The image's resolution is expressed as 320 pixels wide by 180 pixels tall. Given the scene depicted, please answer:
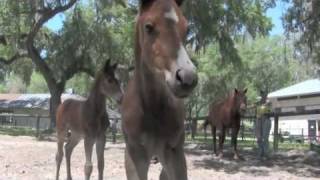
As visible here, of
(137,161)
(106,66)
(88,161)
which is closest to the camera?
(137,161)

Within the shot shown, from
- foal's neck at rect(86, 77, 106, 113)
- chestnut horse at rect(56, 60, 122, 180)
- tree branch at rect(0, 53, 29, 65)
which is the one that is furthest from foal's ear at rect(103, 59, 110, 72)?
tree branch at rect(0, 53, 29, 65)

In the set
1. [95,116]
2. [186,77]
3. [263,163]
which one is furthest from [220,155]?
[186,77]

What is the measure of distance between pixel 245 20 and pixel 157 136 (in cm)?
1733

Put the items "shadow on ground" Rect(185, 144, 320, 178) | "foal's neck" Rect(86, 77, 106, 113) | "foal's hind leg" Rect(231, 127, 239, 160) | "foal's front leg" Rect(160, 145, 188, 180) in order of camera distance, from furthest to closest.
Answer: "foal's hind leg" Rect(231, 127, 239, 160) < "shadow on ground" Rect(185, 144, 320, 178) < "foal's neck" Rect(86, 77, 106, 113) < "foal's front leg" Rect(160, 145, 188, 180)

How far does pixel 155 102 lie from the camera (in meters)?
3.42

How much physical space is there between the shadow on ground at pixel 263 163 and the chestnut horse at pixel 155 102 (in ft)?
27.3

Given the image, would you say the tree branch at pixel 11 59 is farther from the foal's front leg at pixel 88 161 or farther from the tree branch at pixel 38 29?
the foal's front leg at pixel 88 161

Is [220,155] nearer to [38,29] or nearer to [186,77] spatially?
[186,77]

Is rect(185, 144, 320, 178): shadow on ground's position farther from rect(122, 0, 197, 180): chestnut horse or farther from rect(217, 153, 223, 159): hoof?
rect(122, 0, 197, 180): chestnut horse

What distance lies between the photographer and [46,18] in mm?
24547

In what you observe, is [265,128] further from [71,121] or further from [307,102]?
[307,102]

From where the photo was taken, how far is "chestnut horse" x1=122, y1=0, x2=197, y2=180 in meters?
2.99

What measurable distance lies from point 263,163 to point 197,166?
6.23ft

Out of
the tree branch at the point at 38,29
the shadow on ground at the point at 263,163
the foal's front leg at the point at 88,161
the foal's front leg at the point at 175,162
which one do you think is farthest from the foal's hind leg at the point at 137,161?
the tree branch at the point at 38,29
